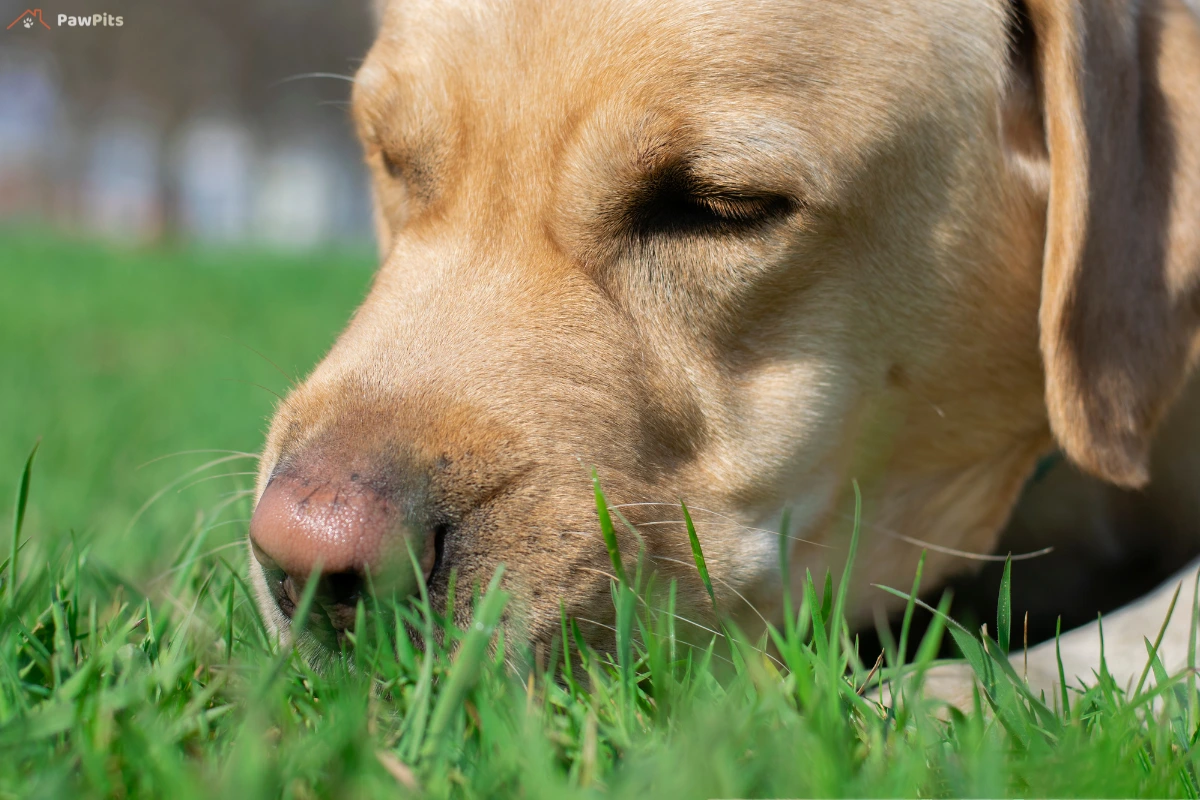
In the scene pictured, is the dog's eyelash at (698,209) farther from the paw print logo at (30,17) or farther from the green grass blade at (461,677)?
the paw print logo at (30,17)

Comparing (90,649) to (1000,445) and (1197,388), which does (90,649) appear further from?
(1197,388)

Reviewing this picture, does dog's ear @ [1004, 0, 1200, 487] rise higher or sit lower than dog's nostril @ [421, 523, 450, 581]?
higher

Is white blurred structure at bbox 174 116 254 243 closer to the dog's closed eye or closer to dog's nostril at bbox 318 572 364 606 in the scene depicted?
the dog's closed eye

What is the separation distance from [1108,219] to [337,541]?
1.84 meters

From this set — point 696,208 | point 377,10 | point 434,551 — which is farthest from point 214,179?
point 434,551

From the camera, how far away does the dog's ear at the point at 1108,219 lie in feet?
7.89

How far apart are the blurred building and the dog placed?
1403cm

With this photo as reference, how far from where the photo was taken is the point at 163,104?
91.6ft

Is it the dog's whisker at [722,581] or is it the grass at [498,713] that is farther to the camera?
the dog's whisker at [722,581]

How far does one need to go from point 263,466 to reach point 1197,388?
255cm

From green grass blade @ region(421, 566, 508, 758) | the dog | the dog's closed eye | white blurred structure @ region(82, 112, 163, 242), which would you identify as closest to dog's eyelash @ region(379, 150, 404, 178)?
the dog

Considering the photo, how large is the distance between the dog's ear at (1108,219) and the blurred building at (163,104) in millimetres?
14159

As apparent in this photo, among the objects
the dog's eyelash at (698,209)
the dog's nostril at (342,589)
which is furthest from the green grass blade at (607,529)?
the dog's eyelash at (698,209)

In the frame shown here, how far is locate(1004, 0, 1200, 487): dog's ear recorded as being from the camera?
7.89ft
